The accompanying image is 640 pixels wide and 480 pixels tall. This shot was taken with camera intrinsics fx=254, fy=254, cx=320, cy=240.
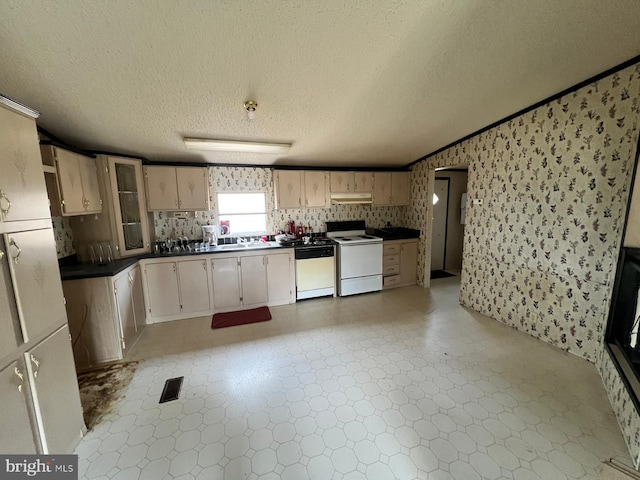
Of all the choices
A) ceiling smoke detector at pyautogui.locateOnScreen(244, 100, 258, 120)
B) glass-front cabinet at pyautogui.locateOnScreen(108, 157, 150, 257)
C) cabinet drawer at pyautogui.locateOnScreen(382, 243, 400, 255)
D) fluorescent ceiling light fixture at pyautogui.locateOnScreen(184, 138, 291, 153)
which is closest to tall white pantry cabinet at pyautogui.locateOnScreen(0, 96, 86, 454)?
ceiling smoke detector at pyautogui.locateOnScreen(244, 100, 258, 120)

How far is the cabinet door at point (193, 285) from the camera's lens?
11.1 ft

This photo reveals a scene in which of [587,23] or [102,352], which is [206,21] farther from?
[102,352]

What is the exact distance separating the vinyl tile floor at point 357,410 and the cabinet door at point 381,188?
2.43 metres

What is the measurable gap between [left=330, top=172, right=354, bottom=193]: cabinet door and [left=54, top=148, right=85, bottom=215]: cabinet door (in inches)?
127

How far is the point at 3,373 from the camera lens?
1.16 meters

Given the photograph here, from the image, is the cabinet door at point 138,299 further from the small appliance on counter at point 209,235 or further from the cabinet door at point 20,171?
the cabinet door at point 20,171

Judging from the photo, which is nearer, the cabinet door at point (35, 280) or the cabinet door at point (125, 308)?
the cabinet door at point (35, 280)

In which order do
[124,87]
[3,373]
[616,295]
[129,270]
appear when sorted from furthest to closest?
[129,270]
[616,295]
[124,87]
[3,373]

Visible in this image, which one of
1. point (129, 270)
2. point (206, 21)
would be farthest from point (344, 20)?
point (129, 270)

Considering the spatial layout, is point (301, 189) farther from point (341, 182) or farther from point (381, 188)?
point (381, 188)

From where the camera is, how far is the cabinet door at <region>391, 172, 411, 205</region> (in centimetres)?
475

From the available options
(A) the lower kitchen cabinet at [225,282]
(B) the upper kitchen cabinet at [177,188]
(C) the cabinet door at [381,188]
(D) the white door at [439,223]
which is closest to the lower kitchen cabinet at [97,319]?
(A) the lower kitchen cabinet at [225,282]

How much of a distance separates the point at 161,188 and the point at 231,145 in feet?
4.26

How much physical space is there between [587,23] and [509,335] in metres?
2.87
